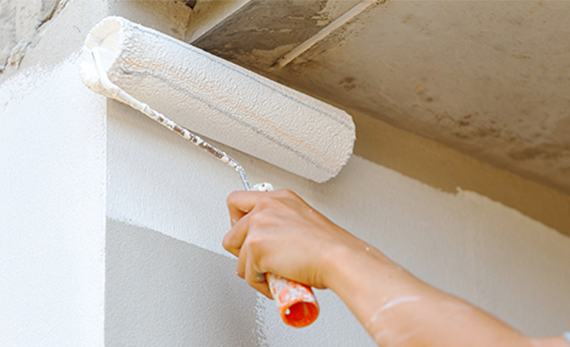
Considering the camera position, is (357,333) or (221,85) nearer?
(221,85)

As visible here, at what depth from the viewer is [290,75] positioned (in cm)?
143

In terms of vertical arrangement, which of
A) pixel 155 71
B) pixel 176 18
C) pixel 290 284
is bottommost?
pixel 290 284

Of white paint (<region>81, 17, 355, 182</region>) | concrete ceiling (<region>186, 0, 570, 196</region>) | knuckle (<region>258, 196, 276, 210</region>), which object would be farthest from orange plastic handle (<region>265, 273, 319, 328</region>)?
concrete ceiling (<region>186, 0, 570, 196</region>)

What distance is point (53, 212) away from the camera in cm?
110

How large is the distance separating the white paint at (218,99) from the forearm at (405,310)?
17.5 inches

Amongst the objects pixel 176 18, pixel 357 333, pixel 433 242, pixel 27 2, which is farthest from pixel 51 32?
pixel 433 242

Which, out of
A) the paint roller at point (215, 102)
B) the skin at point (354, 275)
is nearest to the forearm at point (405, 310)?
the skin at point (354, 275)

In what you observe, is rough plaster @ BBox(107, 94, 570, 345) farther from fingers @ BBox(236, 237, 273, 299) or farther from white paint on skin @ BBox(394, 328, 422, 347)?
white paint on skin @ BBox(394, 328, 422, 347)

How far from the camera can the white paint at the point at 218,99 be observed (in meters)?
1.07

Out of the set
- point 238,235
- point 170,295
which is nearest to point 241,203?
point 238,235

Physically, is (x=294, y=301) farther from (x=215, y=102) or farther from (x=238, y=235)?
(x=215, y=102)

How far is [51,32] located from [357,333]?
90 centimetres

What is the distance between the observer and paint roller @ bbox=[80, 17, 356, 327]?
107 cm

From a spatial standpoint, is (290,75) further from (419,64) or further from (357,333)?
(357,333)
